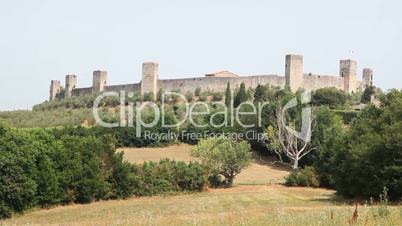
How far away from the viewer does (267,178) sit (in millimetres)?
41219

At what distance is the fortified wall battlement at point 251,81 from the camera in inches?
2589

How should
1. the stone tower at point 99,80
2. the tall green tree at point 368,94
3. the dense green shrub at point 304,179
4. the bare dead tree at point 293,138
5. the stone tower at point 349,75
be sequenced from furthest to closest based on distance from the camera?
the stone tower at point 99,80
the stone tower at point 349,75
the tall green tree at point 368,94
the bare dead tree at point 293,138
the dense green shrub at point 304,179

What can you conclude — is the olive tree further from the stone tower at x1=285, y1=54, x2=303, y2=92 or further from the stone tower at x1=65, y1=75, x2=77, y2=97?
the stone tower at x1=65, y1=75, x2=77, y2=97

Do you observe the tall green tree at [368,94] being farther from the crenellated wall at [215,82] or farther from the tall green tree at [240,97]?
the tall green tree at [240,97]

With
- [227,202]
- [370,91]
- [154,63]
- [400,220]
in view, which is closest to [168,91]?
[154,63]

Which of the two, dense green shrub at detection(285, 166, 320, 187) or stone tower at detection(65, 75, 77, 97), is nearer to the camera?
dense green shrub at detection(285, 166, 320, 187)

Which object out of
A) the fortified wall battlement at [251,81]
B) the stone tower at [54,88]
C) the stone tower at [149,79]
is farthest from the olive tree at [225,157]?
the stone tower at [54,88]

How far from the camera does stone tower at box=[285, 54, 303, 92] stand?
6525cm

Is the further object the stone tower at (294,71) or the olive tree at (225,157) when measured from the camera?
the stone tower at (294,71)

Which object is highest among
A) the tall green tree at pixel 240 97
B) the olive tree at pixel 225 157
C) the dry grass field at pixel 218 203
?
the tall green tree at pixel 240 97

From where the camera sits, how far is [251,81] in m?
66.7

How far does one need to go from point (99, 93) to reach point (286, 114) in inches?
1381

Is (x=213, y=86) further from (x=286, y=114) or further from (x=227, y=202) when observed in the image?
(x=227, y=202)

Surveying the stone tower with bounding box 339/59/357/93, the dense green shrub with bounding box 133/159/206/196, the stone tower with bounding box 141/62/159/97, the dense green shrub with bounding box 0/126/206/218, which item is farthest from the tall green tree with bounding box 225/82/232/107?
the dense green shrub with bounding box 0/126/206/218
